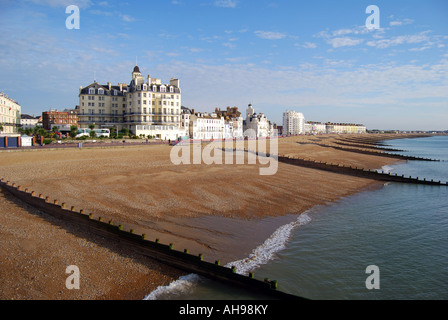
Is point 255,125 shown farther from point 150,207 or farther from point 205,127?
point 150,207

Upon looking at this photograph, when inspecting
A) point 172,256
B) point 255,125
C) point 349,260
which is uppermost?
point 255,125

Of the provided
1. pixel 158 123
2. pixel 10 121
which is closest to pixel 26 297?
pixel 158 123

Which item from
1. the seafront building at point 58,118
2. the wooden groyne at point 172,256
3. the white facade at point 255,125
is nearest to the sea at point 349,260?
the wooden groyne at point 172,256

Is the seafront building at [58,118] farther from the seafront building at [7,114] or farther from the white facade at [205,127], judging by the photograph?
the white facade at [205,127]

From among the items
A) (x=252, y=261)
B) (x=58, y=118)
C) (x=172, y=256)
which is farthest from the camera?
(x=58, y=118)

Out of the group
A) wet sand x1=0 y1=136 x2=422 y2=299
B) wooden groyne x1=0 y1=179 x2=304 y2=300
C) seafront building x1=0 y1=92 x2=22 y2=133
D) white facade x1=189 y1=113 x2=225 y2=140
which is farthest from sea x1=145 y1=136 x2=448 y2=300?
white facade x1=189 y1=113 x2=225 y2=140

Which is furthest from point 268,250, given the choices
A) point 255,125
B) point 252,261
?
point 255,125
